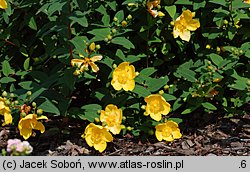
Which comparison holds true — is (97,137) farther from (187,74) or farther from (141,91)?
(187,74)

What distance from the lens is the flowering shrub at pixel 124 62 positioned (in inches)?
159

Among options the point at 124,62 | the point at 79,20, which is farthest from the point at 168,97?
the point at 79,20

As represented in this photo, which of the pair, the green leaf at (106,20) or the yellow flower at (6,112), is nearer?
the yellow flower at (6,112)

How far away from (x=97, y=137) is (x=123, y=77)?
451 mm

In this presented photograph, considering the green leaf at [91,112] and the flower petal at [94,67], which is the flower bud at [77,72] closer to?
the flower petal at [94,67]

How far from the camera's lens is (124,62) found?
4.05m

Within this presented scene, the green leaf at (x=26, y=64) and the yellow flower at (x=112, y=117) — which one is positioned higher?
the green leaf at (x=26, y=64)

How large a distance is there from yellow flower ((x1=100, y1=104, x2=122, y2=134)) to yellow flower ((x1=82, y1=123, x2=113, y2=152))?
0.21 feet

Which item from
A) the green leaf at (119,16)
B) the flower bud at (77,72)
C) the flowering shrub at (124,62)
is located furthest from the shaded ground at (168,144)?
the green leaf at (119,16)

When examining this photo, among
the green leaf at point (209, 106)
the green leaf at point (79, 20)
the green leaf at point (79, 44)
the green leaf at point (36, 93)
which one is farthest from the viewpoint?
the green leaf at point (209, 106)

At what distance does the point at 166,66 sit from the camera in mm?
→ 4664

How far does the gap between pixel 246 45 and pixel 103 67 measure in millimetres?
1047

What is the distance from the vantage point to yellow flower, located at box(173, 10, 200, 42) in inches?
166

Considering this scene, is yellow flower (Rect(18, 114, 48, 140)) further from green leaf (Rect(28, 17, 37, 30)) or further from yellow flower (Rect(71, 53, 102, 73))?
green leaf (Rect(28, 17, 37, 30))
